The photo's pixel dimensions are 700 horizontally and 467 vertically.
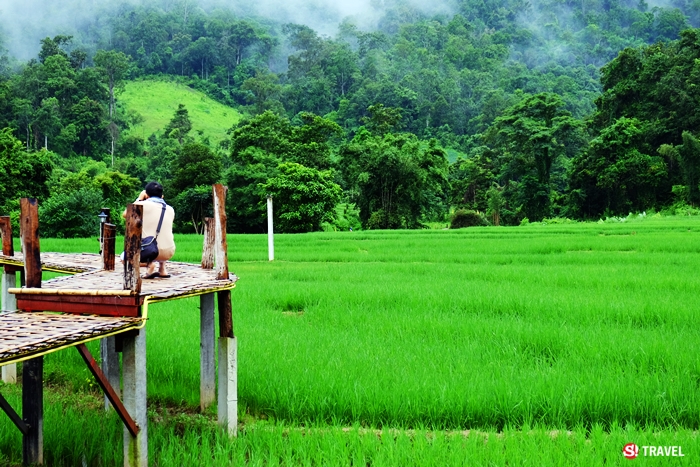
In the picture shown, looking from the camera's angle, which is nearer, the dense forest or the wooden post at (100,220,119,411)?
the wooden post at (100,220,119,411)

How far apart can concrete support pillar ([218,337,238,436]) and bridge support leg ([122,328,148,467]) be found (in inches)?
27.8

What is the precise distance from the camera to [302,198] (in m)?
27.0

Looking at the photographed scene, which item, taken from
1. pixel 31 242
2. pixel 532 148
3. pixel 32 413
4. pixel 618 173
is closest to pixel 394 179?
pixel 532 148

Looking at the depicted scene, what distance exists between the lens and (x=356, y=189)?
3238 centimetres

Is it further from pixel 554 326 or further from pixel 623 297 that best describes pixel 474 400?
pixel 623 297

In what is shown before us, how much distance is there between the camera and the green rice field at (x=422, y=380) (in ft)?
11.2

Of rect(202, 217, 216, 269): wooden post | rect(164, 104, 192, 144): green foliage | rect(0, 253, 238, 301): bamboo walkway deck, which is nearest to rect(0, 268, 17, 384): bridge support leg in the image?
rect(0, 253, 238, 301): bamboo walkway deck

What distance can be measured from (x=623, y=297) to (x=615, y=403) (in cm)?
368

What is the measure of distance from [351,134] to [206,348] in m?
62.9

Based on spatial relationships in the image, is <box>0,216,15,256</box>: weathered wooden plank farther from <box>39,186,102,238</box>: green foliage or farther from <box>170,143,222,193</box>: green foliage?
<box>170,143,222,193</box>: green foliage

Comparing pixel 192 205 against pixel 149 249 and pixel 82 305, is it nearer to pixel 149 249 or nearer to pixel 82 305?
pixel 149 249

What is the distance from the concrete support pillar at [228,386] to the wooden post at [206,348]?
0.39 m

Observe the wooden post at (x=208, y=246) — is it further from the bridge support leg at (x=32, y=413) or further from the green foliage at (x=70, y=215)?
the green foliage at (x=70, y=215)

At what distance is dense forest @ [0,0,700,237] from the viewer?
1208 inches
